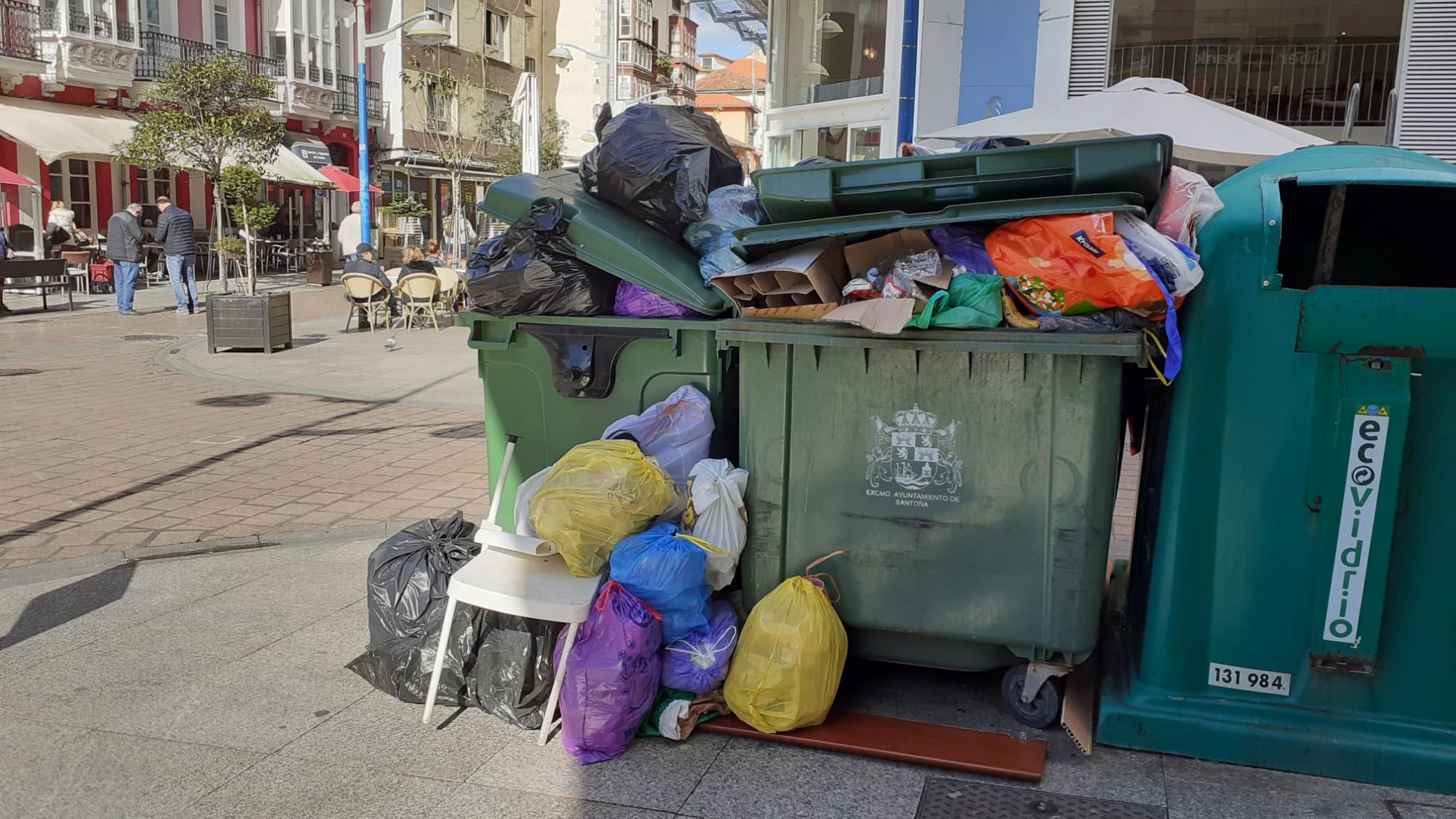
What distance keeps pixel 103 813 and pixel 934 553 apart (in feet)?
7.69

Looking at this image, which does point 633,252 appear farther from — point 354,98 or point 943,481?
point 354,98

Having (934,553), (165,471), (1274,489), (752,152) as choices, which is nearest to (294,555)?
(165,471)

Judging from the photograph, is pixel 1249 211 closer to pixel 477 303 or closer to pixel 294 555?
pixel 477 303

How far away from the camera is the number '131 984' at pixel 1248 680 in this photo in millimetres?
3135

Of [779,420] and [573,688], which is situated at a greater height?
[779,420]

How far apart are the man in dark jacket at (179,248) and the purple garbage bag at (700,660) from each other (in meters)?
Result: 15.3

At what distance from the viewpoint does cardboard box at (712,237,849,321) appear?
343cm

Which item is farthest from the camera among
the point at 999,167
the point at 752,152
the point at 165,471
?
the point at 752,152

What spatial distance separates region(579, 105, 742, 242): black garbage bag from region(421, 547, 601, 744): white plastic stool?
137 centimetres

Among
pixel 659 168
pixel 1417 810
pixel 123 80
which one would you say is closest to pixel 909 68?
pixel 659 168

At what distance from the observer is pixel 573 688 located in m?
3.17

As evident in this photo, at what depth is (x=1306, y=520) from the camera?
3.06m

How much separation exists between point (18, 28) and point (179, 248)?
884cm

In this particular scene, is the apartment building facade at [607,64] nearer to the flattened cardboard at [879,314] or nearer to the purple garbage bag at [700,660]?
the flattened cardboard at [879,314]
